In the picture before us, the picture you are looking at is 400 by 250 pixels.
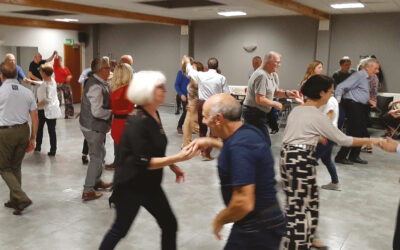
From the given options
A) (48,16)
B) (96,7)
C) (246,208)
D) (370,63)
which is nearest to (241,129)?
(246,208)

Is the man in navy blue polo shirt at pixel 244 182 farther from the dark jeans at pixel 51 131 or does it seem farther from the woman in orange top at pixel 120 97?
the dark jeans at pixel 51 131

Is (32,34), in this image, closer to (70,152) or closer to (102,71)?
(70,152)

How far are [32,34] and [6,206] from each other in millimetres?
10338

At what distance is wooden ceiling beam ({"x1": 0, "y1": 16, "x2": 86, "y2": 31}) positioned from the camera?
40.5 feet

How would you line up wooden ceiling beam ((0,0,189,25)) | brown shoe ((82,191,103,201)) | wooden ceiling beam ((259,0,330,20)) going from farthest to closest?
wooden ceiling beam ((0,0,189,25)) < wooden ceiling beam ((259,0,330,20)) < brown shoe ((82,191,103,201))

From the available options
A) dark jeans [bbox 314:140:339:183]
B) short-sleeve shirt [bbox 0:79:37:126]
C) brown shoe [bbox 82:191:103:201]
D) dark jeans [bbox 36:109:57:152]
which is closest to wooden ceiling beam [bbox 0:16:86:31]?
dark jeans [bbox 36:109:57:152]

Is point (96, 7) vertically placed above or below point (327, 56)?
above

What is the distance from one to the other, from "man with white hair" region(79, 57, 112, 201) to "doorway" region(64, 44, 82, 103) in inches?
410

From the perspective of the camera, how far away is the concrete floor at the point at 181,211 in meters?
3.46

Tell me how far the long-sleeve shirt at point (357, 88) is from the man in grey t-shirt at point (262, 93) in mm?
1700

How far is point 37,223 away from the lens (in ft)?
12.4

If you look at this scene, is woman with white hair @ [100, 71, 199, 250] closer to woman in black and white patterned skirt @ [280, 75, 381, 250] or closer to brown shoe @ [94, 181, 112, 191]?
woman in black and white patterned skirt @ [280, 75, 381, 250]

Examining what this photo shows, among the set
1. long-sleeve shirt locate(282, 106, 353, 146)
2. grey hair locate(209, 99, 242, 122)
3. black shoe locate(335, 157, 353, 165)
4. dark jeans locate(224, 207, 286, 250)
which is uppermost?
grey hair locate(209, 99, 242, 122)

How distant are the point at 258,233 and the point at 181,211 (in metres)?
2.31
